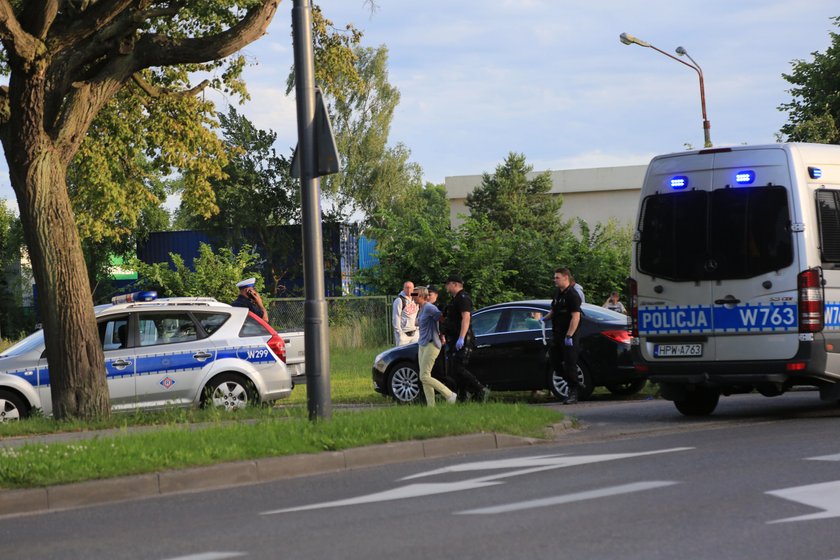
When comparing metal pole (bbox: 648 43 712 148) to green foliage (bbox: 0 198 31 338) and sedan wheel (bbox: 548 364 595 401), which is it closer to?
sedan wheel (bbox: 548 364 595 401)

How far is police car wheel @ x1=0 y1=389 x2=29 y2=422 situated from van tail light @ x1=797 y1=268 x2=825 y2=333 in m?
9.73

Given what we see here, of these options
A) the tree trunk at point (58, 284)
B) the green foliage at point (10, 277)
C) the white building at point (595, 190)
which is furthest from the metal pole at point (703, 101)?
the white building at point (595, 190)

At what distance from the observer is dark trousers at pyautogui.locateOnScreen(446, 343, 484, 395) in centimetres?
1595

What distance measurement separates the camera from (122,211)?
936 inches

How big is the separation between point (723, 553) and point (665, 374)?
280 inches

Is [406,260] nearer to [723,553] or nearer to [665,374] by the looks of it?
[665,374]

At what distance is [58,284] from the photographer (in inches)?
574

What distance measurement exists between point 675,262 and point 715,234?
1.76 ft

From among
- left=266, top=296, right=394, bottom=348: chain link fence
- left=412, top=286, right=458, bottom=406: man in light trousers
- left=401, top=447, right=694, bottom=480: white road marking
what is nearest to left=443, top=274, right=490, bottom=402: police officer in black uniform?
left=412, top=286, right=458, bottom=406: man in light trousers

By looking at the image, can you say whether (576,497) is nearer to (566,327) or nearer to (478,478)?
(478,478)

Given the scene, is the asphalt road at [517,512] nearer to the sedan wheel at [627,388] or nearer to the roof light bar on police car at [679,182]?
the roof light bar on police car at [679,182]

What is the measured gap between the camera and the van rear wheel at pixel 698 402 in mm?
14078

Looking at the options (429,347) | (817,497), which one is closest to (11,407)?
(429,347)

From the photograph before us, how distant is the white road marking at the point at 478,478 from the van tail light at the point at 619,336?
6522 millimetres
